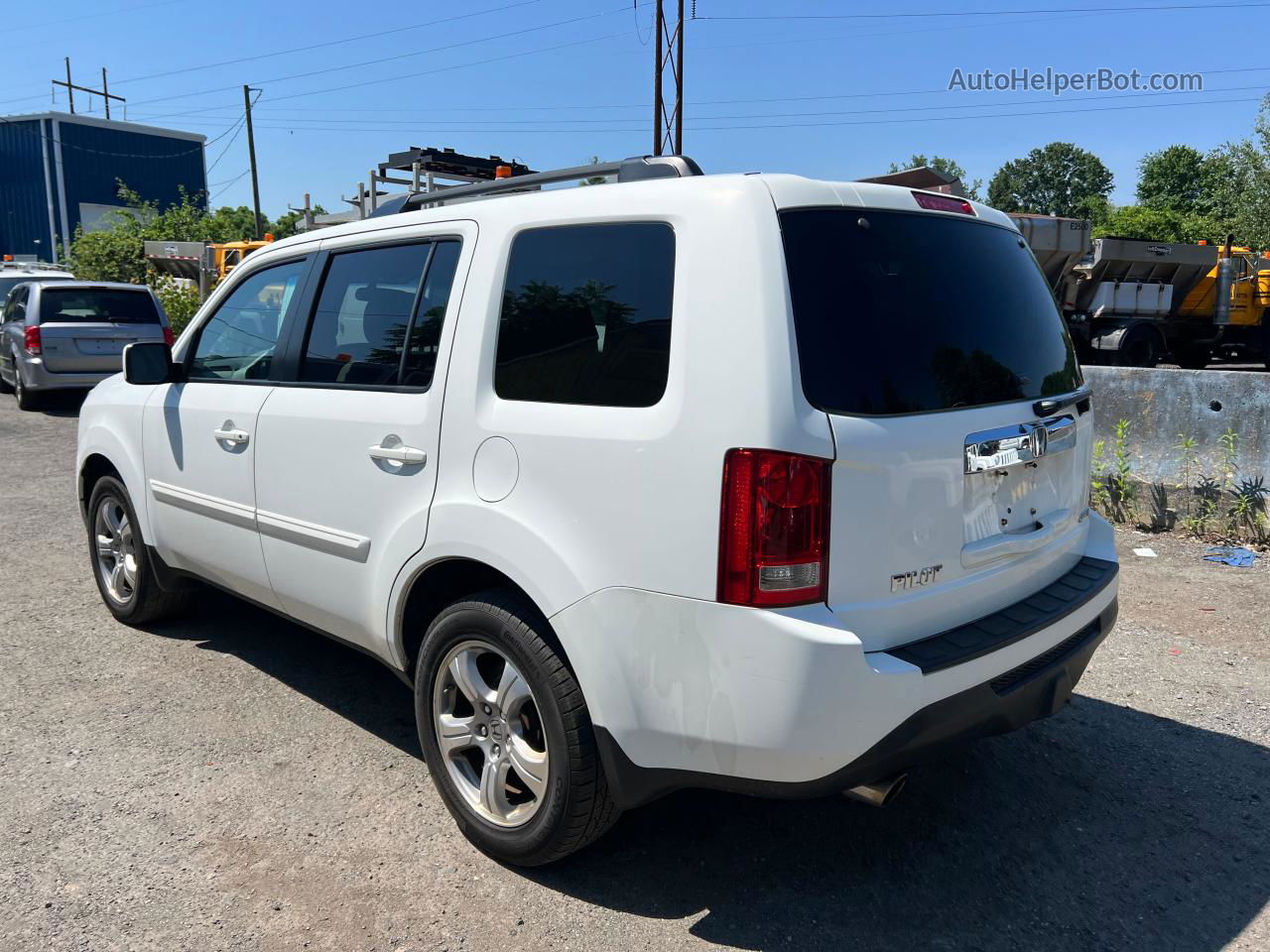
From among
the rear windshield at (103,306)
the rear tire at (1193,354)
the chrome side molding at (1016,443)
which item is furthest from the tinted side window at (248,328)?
the rear tire at (1193,354)

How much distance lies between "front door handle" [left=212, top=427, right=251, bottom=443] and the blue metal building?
A: 5668 centimetres

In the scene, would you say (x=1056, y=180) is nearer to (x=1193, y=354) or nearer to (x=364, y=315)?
(x=1193, y=354)

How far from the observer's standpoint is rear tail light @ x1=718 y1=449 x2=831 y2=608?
2.26 m

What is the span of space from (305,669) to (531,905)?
2.12 meters

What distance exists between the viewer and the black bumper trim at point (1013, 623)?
7.97 ft

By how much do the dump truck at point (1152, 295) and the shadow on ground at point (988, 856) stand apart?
43.7ft

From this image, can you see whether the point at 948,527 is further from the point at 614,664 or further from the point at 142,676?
the point at 142,676

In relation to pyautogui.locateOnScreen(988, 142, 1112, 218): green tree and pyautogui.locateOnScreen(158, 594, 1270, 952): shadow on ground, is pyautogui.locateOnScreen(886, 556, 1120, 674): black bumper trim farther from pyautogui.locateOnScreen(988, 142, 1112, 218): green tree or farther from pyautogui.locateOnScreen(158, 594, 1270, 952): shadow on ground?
pyautogui.locateOnScreen(988, 142, 1112, 218): green tree

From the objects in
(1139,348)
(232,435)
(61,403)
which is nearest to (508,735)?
(232,435)

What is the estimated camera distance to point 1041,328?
10.2ft

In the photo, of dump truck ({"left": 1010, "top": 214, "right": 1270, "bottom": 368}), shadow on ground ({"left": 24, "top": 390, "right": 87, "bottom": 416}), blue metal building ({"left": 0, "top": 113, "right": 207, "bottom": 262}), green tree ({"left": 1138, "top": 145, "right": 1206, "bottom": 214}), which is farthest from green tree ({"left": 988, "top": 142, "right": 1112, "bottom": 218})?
shadow on ground ({"left": 24, "top": 390, "right": 87, "bottom": 416})

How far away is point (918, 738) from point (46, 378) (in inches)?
533

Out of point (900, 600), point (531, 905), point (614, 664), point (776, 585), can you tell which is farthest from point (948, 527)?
point (531, 905)

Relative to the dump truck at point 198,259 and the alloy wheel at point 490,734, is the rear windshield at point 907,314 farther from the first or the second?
the dump truck at point 198,259
